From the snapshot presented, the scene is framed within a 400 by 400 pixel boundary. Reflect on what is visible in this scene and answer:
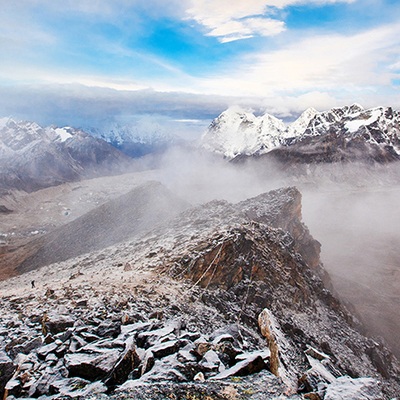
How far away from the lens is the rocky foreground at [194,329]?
9.17 meters

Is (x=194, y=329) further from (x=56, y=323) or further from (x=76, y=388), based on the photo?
(x=76, y=388)

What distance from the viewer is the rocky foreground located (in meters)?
9.17

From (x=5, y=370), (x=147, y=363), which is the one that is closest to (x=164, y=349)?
(x=147, y=363)

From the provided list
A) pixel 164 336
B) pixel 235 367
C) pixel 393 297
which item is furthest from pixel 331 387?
pixel 393 297

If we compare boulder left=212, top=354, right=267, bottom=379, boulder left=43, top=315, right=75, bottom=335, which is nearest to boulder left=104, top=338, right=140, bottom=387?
boulder left=212, top=354, right=267, bottom=379

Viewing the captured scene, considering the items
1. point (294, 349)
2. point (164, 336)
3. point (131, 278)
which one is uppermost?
point (164, 336)

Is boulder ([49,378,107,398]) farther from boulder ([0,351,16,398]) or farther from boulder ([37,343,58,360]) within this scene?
boulder ([37,343,58,360])

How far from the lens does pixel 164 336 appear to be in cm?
1166

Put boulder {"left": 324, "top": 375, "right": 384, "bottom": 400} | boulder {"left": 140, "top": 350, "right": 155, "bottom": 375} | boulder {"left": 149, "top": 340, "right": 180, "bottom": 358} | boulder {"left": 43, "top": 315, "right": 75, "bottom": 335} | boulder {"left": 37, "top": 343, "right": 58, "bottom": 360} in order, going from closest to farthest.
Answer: boulder {"left": 324, "top": 375, "right": 384, "bottom": 400}
boulder {"left": 140, "top": 350, "right": 155, "bottom": 375}
boulder {"left": 149, "top": 340, "right": 180, "bottom": 358}
boulder {"left": 37, "top": 343, "right": 58, "bottom": 360}
boulder {"left": 43, "top": 315, "right": 75, "bottom": 335}

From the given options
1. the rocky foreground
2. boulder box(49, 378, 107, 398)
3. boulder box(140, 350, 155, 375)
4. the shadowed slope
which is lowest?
the shadowed slope

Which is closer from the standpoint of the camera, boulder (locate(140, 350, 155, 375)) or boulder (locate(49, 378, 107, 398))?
boulder (locate(49, 378, 107, 398))

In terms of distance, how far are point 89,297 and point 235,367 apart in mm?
10340

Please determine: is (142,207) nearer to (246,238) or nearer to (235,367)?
(246,238)

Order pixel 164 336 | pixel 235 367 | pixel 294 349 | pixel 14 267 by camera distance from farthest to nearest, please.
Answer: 1. pixel 14 267
2. pixel 294 349
3. pixel 164 336
4. pixel 235 367
